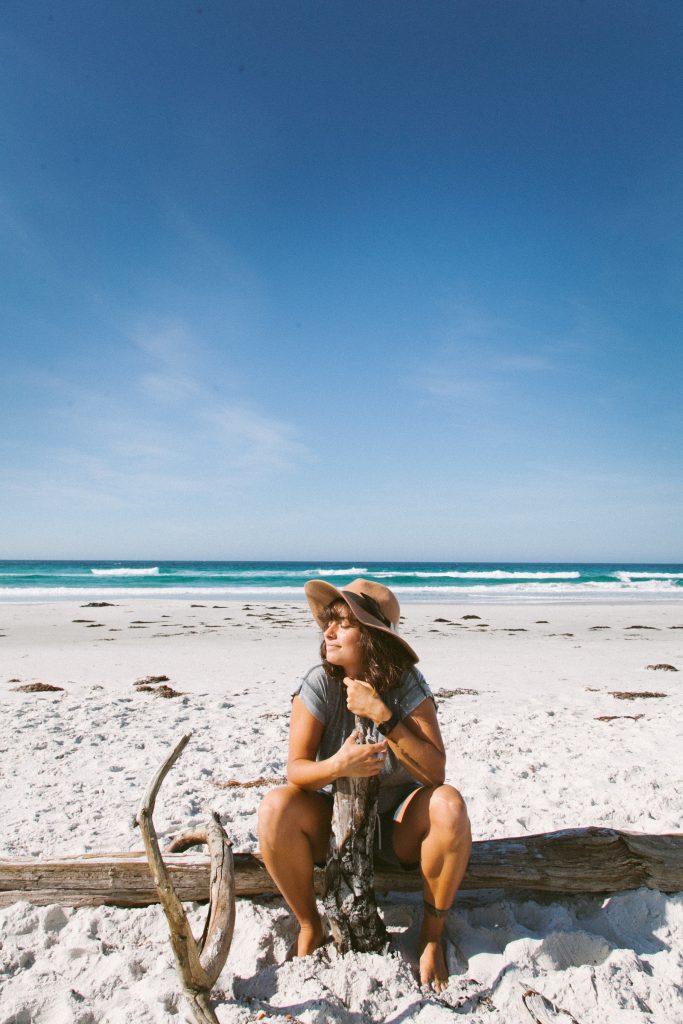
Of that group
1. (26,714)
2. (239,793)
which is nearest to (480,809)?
(239,793)

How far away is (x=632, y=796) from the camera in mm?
4898

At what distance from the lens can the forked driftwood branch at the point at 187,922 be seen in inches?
97.3

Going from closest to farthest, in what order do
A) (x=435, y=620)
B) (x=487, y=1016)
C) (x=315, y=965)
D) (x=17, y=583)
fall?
(x=487, y=1016) < (x=315, y=965) < (x=435, y=620) < (x=17, y=583)

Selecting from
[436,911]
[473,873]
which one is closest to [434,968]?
[436,911]

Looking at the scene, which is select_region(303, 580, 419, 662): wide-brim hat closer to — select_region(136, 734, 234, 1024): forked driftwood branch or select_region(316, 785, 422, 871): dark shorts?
select_region(316, 785, 422, 871): dark shorts

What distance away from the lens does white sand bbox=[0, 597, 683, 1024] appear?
280cm

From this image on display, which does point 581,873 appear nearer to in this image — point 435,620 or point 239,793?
point 239,793

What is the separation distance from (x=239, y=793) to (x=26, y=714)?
150 inches

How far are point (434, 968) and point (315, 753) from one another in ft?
3.43

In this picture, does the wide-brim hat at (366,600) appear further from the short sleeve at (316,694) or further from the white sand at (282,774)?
the white sand at (282,774)

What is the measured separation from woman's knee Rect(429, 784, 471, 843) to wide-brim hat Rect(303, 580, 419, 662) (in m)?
0.63

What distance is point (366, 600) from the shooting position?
328cm

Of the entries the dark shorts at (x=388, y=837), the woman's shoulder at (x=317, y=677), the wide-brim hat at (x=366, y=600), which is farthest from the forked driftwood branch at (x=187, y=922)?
the wide-brim hat at (x=366, y=600)

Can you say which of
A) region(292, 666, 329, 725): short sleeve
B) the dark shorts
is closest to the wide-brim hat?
region(292, 666, 329, 725): short sleeve
